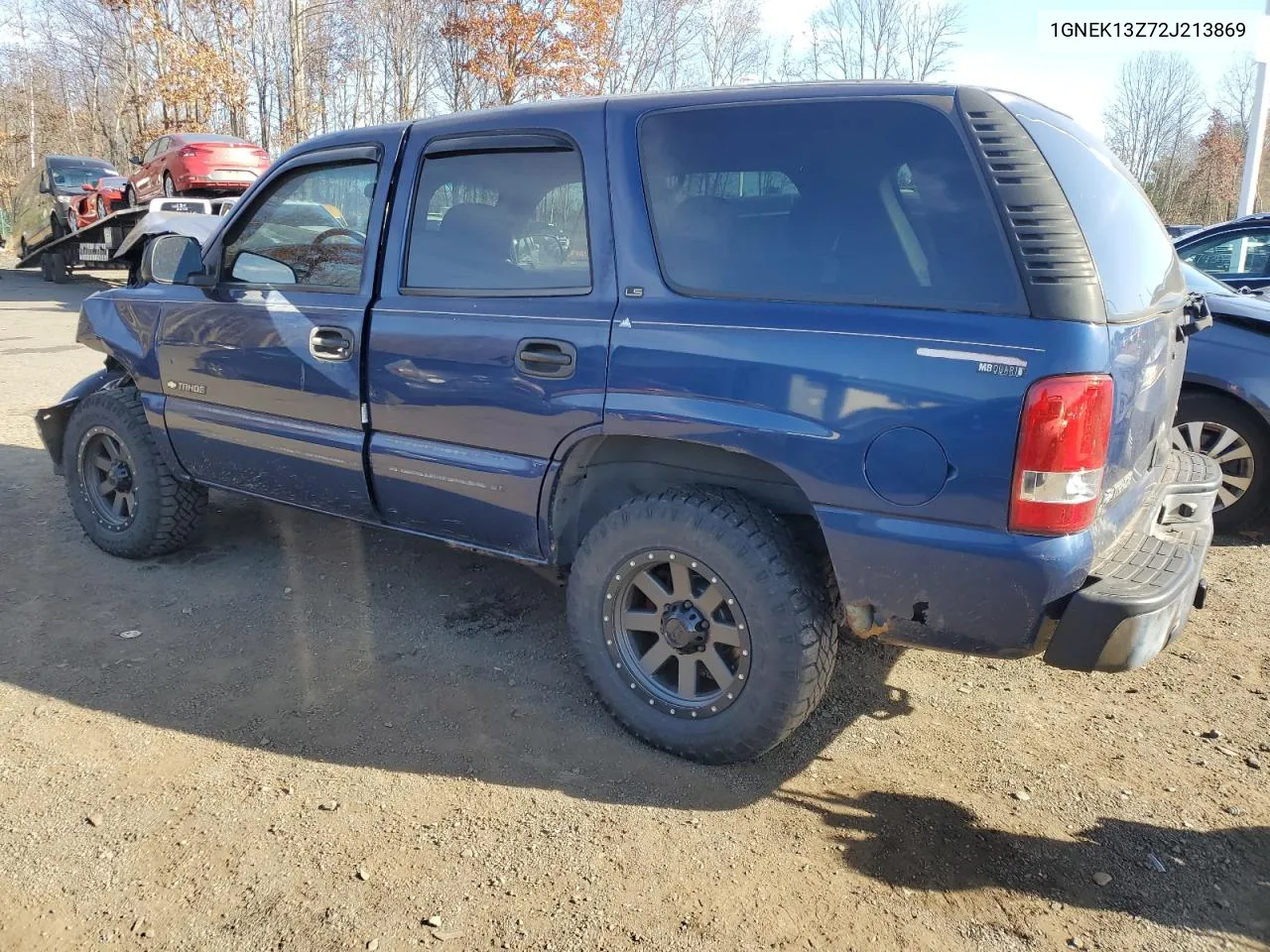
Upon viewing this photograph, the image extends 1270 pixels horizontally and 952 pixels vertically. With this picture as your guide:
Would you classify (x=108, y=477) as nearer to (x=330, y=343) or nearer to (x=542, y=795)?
(x=330, y=343)

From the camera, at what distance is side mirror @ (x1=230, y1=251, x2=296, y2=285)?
3.91m

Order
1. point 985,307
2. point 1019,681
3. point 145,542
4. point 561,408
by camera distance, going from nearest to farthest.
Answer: point 985,307 < point 561,408 < point 1019,681 < point 145,542

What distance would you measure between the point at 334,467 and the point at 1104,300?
2767mm

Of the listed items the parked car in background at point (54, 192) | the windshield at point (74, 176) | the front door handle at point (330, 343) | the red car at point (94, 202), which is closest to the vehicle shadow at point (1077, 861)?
the front door handle at point (330, 343)

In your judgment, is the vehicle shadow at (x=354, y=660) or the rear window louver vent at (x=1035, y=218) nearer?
the rear window louver vent at (x=1035, y=218)

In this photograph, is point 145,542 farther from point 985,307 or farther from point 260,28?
point 260,28

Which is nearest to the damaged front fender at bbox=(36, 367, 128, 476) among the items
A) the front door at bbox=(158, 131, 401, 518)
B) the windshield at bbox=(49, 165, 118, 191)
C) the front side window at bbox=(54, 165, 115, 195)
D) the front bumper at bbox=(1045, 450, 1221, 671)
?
the front door at bbox=(158, 131, 401, 518)

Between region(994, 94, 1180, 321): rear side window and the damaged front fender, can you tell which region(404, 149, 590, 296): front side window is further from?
the damaged front fender

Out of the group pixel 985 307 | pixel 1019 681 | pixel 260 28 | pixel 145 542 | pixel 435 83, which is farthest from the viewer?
pixel 260 28

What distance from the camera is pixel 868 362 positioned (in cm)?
248

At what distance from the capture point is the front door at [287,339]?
3.62m

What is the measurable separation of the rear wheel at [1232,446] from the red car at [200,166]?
15.1 meters

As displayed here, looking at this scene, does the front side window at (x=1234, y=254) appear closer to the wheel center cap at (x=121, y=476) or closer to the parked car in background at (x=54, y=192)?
the wheel center cap at (x=121, y=476)

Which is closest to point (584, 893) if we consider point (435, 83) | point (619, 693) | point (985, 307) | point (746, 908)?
point (746, 908)
